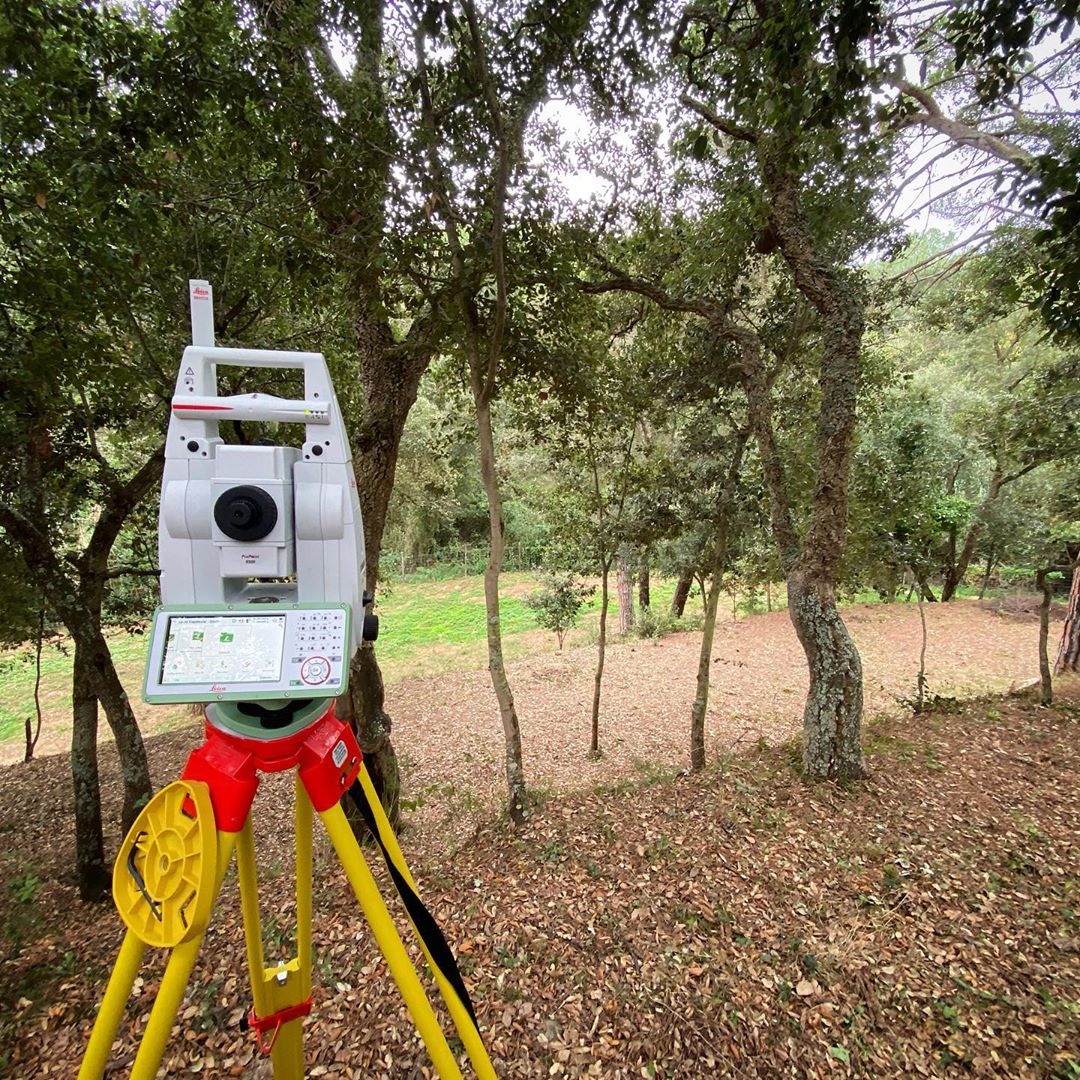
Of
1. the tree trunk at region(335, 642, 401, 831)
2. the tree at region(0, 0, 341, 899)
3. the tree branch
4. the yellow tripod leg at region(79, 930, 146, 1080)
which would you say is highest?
the tree branch

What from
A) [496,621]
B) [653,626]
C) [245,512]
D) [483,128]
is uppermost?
[483,128]

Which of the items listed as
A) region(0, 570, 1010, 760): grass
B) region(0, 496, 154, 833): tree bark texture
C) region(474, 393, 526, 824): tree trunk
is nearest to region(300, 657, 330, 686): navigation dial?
region(474, 393, 526, 824): tree trunk

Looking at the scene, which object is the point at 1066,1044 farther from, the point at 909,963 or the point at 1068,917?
the point at 1068,917

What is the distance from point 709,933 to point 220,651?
2769 millimetres

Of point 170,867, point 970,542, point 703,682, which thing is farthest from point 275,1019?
point 970,542

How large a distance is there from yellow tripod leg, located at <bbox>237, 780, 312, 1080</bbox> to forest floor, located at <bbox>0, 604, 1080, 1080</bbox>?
0.84m

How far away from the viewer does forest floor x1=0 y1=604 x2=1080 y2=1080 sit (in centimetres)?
198

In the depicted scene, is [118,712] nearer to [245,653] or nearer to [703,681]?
[245,653]

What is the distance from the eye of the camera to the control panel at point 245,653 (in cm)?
97

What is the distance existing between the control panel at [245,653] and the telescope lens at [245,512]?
0.56ft

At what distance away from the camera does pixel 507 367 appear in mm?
4043

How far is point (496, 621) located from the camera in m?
3.50

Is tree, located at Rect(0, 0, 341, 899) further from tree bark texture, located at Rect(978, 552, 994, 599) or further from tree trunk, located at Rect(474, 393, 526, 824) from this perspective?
tree bark texture, located at Rect(978, 552, 994, 599)

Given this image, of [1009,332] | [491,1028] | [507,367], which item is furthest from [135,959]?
[1009,332]
